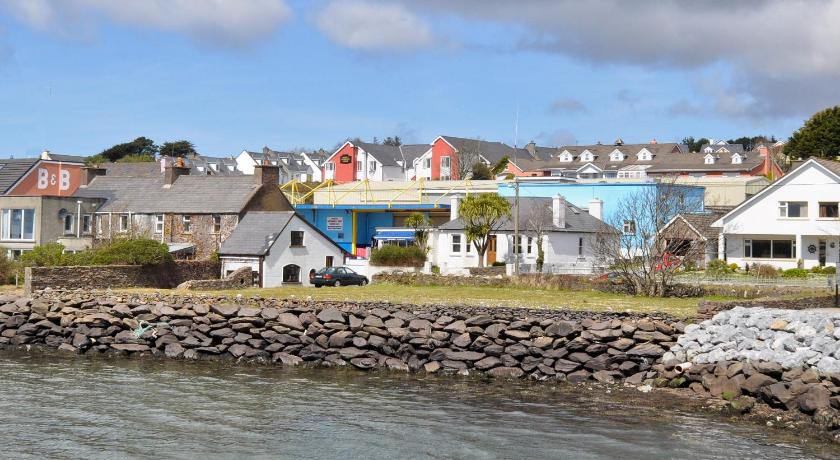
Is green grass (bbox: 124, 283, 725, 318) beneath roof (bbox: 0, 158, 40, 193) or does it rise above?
beneath

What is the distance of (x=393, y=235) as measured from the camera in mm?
76125

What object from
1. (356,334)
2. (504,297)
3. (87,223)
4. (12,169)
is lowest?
(356,334)

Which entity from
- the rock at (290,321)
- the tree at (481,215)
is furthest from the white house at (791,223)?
the rock at (290,321)

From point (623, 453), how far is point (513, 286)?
2680cm

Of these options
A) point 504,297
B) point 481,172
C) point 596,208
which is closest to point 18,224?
point 504,297

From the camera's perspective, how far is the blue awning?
7488cm

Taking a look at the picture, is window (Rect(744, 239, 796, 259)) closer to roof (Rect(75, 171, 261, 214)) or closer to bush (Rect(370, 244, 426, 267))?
bush (Rect(370, 244, 426, 267))

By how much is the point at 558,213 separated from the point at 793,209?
1522 centimetres

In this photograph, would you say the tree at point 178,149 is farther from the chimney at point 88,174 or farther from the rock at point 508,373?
the rock at point 508,373

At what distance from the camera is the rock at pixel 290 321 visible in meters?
31.2

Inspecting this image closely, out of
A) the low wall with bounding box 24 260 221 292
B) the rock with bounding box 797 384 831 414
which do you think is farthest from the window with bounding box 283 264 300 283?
the rock with bounding box 797 384 831 414

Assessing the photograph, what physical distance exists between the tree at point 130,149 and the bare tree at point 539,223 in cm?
11181

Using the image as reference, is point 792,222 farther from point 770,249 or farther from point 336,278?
point 336,278

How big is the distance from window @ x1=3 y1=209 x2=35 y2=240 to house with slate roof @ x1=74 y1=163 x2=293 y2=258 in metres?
4.25
